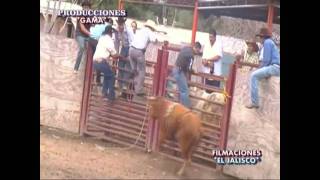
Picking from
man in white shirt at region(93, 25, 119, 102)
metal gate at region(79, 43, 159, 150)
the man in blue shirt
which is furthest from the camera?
metal gate at region(79, 43, 159, 150)

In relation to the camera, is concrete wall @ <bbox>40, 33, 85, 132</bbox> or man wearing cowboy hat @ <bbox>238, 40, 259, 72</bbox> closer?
man wearing cowboy hat @ <bbox>238, 40, 259, 72</bbox>

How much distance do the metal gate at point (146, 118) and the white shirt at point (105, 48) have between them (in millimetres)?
80

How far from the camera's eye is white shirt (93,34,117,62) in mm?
4785

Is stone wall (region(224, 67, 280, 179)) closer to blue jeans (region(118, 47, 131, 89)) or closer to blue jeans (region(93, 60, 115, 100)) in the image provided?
blue jeans (region(118, 47, 131, 89))

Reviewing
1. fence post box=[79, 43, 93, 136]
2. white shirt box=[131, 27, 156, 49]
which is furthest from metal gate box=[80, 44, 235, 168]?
white shirt box=[131, 27, 156, 49]

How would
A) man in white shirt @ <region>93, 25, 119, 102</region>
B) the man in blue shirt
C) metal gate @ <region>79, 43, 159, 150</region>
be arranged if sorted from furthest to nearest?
metal gate @ <region>79, 43, 159, 150</region>
man in white shirt @ <region>93, 25, 119, 102</region>
the man in blue shirt

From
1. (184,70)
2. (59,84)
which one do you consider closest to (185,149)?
(184,70)

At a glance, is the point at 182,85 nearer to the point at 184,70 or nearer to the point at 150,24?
the point at 184,70

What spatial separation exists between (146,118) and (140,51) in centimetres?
51

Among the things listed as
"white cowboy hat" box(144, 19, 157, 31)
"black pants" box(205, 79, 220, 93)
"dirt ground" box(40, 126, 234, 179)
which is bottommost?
"dirt ground" box(40, 126, 234, 179)

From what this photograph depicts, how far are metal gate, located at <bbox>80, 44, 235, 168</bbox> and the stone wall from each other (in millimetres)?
66
